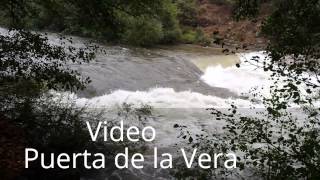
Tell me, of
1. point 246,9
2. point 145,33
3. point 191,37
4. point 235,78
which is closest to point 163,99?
point 235,78

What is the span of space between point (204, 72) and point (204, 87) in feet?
9.87

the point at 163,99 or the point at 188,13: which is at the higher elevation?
the point at 188,13

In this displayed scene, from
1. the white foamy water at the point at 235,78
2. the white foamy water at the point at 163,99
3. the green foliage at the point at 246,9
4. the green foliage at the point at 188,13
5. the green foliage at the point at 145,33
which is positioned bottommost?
the white foamy water at the point at 163,99

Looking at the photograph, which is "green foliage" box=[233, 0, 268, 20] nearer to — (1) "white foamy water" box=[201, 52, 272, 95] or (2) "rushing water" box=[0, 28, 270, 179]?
(2) "rushing water" box=[0, 28, 270, 179]

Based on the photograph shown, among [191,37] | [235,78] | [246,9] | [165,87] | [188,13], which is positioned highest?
[188,13]

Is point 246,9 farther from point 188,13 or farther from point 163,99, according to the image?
point 188,13

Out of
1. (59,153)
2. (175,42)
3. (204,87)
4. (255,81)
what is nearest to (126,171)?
(59,153)

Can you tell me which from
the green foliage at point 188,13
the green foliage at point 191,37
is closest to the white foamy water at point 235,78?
the green foliage at point 191,37

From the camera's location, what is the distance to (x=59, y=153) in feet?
21.9

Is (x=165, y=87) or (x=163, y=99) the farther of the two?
(x=165, y=87)

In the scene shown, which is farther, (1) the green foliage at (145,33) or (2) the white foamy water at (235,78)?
(1) the green foliage at (145,33)

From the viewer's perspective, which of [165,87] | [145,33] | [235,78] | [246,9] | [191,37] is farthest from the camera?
[191,37]

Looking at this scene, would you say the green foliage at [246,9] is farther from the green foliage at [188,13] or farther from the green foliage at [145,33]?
the green foliage at [188,13]

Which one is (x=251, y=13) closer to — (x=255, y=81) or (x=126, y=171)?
(x=126, y=171)
